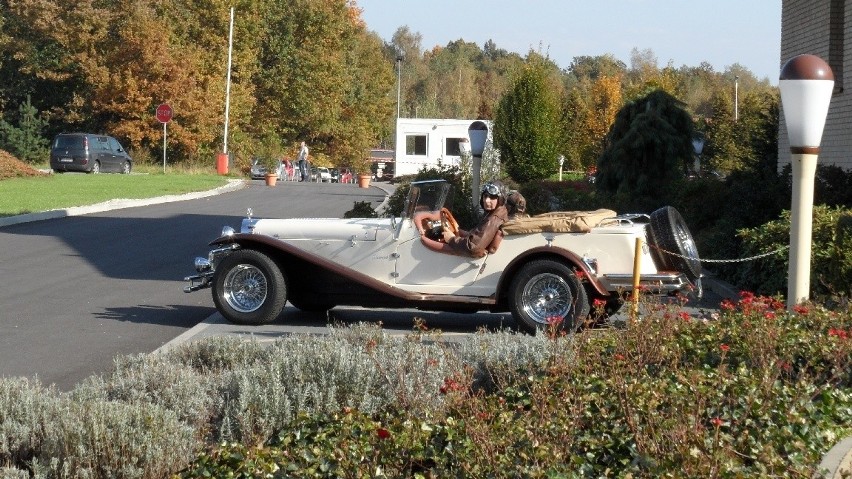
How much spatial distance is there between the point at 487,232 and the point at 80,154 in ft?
115

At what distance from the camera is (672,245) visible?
9984mm

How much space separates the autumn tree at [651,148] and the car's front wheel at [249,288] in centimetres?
1120

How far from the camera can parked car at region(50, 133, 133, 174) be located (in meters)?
42.7

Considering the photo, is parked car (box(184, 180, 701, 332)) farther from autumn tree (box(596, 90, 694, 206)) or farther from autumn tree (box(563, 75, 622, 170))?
autumn tree (box(563, 75, 622, 170))

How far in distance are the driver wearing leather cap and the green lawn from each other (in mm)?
14027

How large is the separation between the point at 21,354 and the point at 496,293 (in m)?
3.88

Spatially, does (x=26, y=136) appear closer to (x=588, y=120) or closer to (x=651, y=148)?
(x=588, y=120)

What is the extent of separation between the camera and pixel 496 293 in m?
10.1

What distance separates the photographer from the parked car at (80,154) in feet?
140

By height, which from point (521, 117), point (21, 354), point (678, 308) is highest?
point (521, 117)

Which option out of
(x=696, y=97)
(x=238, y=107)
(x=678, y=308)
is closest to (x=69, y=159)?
(x=238, y=107)

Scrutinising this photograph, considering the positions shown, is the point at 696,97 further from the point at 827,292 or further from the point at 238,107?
the point at 827,292

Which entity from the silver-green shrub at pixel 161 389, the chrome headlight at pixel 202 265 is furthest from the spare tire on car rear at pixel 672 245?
the silver-green shrub at pixel 161 389

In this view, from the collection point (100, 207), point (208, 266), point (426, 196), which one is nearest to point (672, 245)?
point (426, 196)
